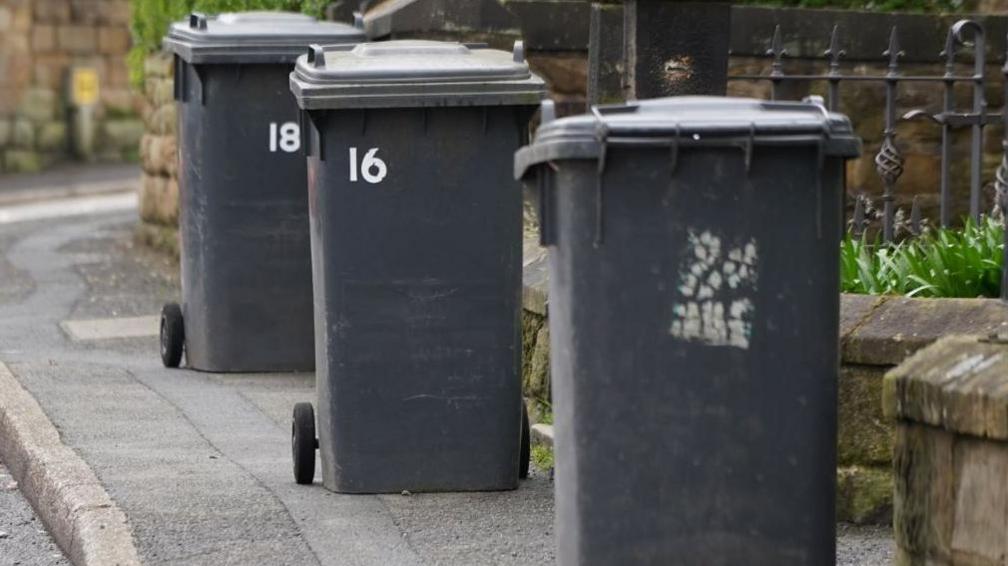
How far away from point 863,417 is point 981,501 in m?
1.47

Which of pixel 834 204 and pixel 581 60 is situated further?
pixel 581 60

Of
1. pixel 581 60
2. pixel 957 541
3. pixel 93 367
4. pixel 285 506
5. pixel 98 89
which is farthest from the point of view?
pixel 98 89

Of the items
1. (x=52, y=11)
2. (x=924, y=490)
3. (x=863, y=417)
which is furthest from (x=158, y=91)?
(x=52, y=11)

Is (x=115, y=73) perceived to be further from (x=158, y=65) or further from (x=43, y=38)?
(x=158, y=65)

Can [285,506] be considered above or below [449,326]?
below

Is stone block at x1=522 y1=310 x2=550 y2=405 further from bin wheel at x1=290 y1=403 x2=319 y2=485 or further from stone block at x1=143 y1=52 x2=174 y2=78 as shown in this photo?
stone block at x1=143 y1=52 x2=174 y2=78

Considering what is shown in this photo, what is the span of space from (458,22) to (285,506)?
11.8 feet

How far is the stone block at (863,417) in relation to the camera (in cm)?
568

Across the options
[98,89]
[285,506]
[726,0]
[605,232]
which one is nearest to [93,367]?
[285,506]

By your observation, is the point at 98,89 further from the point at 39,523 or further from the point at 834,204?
the point at 834,204

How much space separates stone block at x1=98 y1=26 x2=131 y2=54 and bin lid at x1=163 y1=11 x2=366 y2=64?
52.3ft

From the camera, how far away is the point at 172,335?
8.86 m

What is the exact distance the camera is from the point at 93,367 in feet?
28.5

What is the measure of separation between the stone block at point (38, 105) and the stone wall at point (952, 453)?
799 inches
